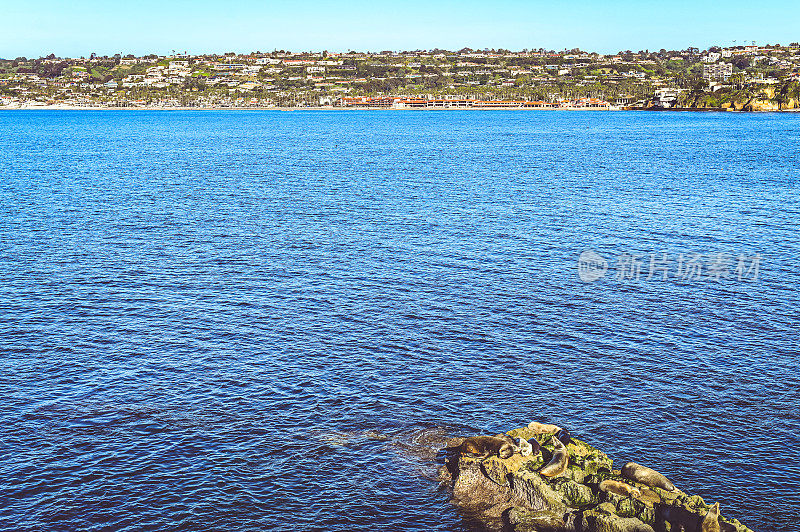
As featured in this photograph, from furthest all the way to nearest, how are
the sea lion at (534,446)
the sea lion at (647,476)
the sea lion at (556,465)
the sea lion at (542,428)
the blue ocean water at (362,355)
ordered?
the sea lion at (542,428), the sea lion at (534,446), the blue ocean water at (362,355), the sea lion at (556,465), the sea lion at (647,476)

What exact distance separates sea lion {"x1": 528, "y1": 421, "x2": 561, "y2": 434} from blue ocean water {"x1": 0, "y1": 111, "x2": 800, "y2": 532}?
10.1ft

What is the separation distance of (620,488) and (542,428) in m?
6.08

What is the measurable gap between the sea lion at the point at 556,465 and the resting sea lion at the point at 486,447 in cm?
199

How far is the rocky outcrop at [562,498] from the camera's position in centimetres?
3175

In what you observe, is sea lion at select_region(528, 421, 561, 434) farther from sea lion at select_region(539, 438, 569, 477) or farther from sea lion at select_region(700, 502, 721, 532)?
sea lion at select_region(700, 502, 721, 532)

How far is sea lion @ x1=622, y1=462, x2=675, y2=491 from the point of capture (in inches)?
1340

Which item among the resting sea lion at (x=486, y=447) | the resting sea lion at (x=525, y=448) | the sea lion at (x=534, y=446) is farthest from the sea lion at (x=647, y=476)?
the resting sea lion at (x=486, y=447)

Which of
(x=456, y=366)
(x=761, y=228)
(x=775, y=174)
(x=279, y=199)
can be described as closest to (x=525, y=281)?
(x=456, y=366)

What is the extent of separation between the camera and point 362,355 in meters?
52.6

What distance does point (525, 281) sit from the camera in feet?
229

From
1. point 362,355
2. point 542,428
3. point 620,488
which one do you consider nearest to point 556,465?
point 620,488

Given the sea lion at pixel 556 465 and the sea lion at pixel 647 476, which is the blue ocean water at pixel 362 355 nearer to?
the sea lion at pixel 647 476

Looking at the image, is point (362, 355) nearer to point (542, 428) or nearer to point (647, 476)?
point (542, 428)

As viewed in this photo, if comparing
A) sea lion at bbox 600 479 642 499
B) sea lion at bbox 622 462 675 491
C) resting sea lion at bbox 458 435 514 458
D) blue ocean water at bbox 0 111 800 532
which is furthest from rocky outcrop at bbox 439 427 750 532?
blue ocean water at bbox 0 111 800 532
